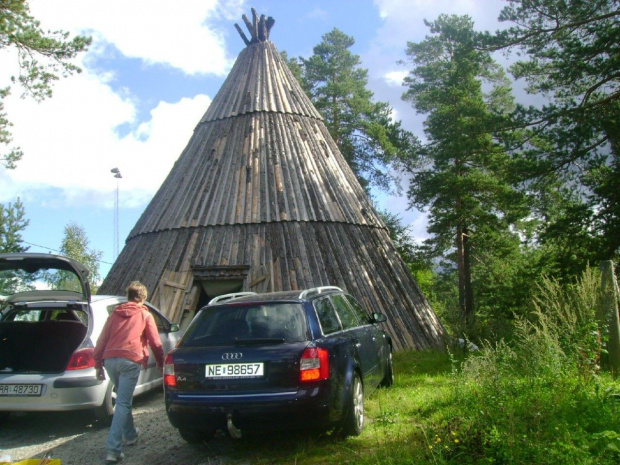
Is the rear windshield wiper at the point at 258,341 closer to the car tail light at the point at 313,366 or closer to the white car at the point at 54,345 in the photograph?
the car tail light at the point at 313,366

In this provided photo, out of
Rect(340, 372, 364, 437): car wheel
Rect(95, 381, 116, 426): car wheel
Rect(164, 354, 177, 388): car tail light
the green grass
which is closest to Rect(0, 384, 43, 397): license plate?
Rect(95, 381, 116, 426): car wheel

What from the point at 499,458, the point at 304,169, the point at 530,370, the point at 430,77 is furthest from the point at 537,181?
the point at 430,77

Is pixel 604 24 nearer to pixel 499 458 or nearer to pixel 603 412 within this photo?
pixel 603 412

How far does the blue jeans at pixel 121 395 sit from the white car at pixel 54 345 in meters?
0.87

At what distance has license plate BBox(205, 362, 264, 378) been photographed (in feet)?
17.5

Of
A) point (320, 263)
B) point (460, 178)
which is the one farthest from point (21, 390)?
point (460, 178)

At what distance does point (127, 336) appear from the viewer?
612 cm

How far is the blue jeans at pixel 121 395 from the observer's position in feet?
19.1

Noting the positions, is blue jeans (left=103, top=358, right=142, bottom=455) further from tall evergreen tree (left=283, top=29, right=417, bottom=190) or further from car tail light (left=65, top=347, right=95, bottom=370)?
tall evergreen tree (left=283, top=29, right=417, bottom=190)

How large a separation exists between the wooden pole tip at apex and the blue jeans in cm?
1426

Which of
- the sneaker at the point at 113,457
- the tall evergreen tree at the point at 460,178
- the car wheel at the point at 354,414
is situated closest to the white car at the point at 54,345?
the sneaker at the point at 113,457

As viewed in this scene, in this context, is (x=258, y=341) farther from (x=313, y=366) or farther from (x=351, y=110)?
(x=351, y=110)

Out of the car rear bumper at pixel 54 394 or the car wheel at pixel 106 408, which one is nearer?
the car rear bumper at pixel 54 394

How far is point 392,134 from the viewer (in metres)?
29.4
